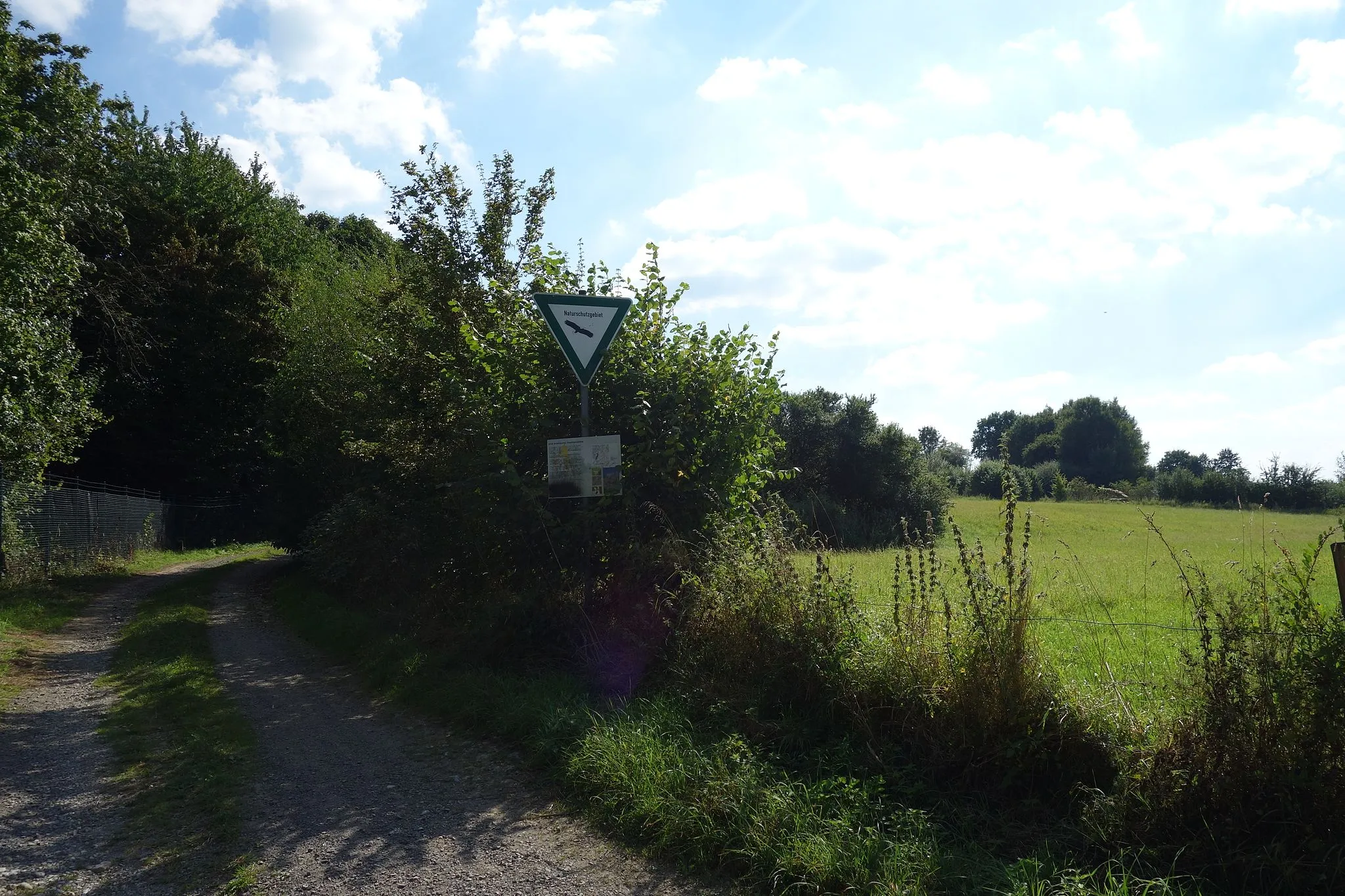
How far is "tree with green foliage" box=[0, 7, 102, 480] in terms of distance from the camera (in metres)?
14.0

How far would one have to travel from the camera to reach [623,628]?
7695 mm

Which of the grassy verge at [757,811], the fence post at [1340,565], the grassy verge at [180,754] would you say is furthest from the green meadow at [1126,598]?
the grassy verge at [180,754]

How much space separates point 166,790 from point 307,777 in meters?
A: 0.82

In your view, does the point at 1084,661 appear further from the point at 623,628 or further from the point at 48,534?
the point at 48,534

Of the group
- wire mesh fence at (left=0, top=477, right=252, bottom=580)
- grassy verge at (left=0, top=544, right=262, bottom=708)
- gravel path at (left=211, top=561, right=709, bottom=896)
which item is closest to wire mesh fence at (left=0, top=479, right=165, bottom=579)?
wire mesh fence at (left=0, top=477, right=252, bottom=580)

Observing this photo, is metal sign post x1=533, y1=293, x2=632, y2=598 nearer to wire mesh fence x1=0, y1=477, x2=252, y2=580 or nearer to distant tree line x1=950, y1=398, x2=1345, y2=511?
wire mesh fence x1=0, y1=477, x2=252, y2=580

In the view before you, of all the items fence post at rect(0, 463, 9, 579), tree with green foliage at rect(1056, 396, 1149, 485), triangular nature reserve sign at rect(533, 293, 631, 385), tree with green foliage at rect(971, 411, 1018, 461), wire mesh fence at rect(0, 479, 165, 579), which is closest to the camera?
triangular nature reserve sign at rect(533, 293, 631, 385)

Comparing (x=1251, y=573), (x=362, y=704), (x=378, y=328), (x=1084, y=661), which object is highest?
(x=378, y=328)

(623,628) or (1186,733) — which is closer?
(1186,733)

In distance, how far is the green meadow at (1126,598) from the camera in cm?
469

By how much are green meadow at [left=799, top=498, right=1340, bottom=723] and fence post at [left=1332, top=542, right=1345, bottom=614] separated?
207 mm

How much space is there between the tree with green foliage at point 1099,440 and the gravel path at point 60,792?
3805 inches

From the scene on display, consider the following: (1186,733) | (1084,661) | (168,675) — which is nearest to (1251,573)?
(1186,733)

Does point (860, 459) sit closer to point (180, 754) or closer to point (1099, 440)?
point (180, 754)
